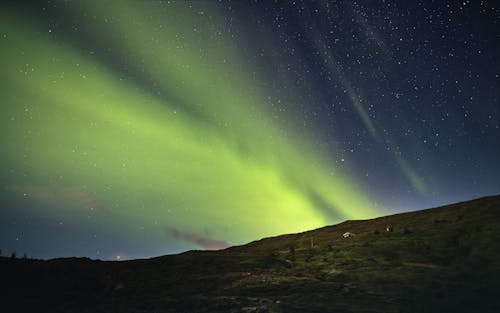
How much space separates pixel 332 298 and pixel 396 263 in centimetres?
1014

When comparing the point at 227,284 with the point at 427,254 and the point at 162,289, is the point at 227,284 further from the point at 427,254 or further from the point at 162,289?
the point at 427,254

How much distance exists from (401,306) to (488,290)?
5950 millimetres

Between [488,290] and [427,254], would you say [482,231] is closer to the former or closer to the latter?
[427,254]

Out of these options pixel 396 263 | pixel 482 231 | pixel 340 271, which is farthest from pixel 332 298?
pixel 482 231

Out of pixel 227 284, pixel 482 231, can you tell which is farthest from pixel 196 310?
pixel 482 231

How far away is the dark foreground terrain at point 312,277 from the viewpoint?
1035 inches

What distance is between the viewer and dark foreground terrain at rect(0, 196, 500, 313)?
26.3 m

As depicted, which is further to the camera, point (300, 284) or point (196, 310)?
point (300, 284)

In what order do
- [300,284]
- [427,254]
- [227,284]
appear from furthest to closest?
[427,254] → [227,284] → [300,284]

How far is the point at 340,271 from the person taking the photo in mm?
34812

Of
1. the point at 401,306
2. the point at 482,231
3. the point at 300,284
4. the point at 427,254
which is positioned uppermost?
the point at 482,231

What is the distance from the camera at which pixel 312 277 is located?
33938 millimetres

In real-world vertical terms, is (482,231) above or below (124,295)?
above

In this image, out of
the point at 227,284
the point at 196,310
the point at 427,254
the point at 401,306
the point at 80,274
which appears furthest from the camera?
the point at 80,274
